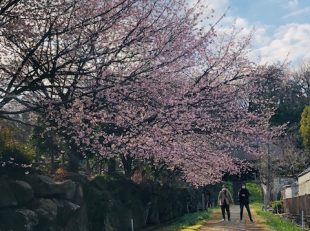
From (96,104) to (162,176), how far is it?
19.3 metres

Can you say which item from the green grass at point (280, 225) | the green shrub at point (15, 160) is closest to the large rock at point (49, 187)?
the green shrub at point (15, 160)

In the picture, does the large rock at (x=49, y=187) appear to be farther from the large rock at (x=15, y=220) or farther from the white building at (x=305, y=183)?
the white building at (x=305, y=183)

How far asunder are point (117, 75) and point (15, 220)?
3859 millimetres

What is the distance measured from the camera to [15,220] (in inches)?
397

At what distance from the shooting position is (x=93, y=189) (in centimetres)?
1537

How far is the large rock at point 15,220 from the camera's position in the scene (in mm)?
10016

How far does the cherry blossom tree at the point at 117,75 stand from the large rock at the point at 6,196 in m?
1.43

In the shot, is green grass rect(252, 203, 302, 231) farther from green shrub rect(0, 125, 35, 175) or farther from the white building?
green shrub rect(0, 125, 35, 175)

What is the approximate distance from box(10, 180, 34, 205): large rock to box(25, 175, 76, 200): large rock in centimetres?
59

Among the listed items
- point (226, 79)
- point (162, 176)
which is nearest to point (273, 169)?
point (162, 176)

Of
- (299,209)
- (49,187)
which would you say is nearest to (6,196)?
(49,187)

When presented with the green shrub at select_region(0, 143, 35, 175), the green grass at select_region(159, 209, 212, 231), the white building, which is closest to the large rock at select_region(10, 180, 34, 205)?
the green shrub at select_region(0, 143, 35, 175)

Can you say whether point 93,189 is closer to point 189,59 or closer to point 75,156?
point 75,156

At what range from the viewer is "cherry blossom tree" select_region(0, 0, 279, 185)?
414 inches
